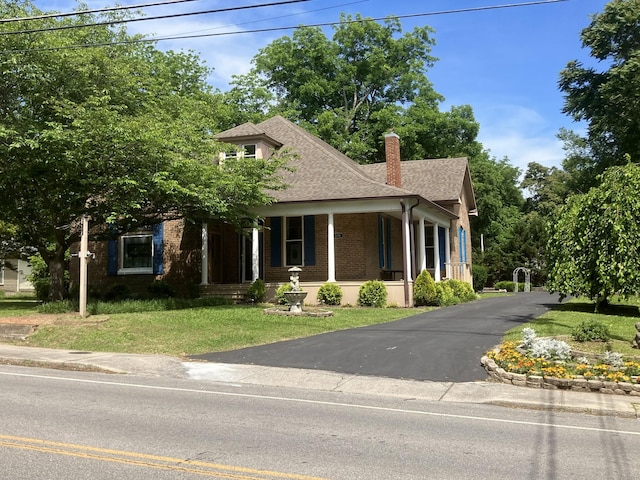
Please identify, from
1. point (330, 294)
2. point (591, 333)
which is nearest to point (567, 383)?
point (591, 333)

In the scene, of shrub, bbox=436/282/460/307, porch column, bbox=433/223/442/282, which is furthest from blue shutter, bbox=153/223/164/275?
porch column, bbox=433/223/442/282

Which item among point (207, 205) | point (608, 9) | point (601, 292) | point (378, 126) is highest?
point (608, 9)

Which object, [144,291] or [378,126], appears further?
[378,126]

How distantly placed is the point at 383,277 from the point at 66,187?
41.5ft

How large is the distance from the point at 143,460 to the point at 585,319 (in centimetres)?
1475

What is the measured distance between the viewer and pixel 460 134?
44406 mm

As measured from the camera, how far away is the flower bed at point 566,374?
29.4 ft

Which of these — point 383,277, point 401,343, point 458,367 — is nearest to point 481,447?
point 458,367

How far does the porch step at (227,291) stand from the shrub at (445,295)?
7.12 metres

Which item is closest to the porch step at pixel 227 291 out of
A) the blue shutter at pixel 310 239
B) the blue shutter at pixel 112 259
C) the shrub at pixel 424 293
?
the blue shutter at pixel 310 239

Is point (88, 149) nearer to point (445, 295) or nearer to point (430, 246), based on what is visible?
point (445, 295)

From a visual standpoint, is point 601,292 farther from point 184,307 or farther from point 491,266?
point 491,266

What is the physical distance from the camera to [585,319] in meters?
16.7

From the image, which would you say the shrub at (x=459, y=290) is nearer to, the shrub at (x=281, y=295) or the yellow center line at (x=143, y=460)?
the shrub at (x=281, y=295)
